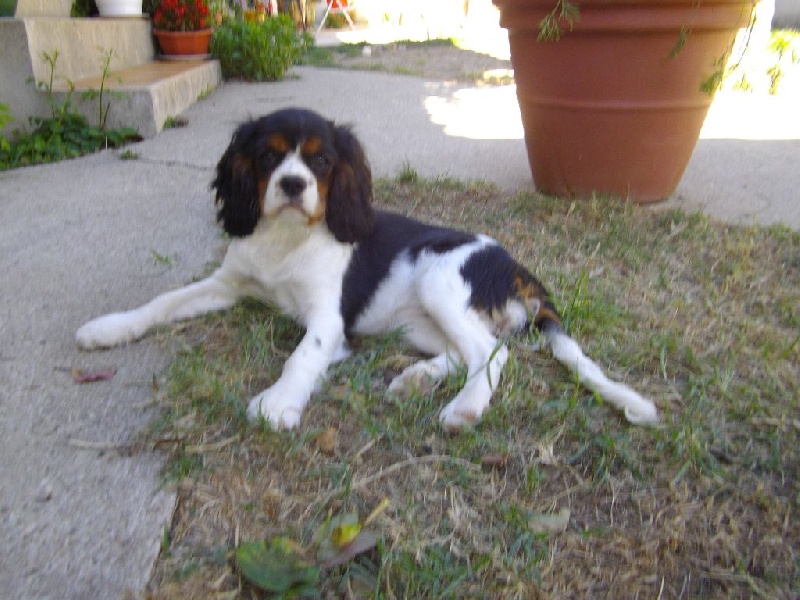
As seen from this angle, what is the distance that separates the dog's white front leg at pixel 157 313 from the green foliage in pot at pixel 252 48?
634 cm

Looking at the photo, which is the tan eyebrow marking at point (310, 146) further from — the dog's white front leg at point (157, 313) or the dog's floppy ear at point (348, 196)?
the dog's white front leg at point (157, 313)

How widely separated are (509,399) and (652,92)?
2.55 metres

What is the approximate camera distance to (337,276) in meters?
2.92

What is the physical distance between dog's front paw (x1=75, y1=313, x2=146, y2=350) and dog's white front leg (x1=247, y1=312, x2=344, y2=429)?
0.67 meters

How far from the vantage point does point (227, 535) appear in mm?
Answer: 1815

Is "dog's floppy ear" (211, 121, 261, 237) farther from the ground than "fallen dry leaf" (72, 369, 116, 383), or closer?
farther from the ground

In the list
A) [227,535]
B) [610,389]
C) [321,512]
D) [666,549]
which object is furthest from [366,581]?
[610,389]

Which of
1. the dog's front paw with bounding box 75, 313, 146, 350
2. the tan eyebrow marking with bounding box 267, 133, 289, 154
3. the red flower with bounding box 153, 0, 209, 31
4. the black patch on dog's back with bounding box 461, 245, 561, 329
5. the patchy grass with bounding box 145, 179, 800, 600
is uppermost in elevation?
the red flower with bounding box 153, 0, 209, 31

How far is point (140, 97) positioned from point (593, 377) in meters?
4.62

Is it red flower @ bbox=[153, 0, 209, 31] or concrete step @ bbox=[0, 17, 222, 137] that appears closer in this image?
concrete step @ bbox=[0, 17, 222, 137]

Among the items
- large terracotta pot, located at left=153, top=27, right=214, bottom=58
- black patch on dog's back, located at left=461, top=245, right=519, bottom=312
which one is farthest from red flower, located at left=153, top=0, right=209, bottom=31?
black patch on dog's back, located at left=461, top=245, right=519, bottom=312

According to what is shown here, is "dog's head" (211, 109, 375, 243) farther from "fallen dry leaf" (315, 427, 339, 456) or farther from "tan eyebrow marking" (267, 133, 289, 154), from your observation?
"fallen dry leaf" (315, 427, 339, 456)

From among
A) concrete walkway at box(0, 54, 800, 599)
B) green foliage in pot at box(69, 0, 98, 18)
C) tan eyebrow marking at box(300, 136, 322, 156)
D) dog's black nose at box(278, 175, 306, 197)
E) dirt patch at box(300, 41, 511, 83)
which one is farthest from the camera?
dirt patch at box(300, 41, 511, 83)

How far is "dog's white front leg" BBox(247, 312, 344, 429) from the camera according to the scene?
89.8 inches
